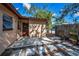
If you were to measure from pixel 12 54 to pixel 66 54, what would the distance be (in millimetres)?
1596

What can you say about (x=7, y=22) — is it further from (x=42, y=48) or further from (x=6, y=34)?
(x=42, y=48)

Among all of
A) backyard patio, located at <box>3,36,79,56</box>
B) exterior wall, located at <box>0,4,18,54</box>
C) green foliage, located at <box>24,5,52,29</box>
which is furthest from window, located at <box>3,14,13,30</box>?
green foliage, located at <box>24,5,52,29</box>

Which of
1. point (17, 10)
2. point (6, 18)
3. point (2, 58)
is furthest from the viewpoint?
point (6, 18)

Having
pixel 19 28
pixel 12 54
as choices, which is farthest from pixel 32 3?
pixel 12 54

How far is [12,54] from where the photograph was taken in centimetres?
504

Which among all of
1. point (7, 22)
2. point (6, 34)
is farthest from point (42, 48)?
point (7, 22)

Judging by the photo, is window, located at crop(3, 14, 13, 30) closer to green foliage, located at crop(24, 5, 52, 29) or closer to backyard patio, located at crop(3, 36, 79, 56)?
backyard patio, located at crop(3, 36, 79, 56)

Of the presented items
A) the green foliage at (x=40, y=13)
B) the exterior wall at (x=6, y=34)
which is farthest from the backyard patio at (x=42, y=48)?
the green foliage at (x=40, y=13)

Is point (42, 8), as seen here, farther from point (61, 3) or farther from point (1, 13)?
point (1, 13)

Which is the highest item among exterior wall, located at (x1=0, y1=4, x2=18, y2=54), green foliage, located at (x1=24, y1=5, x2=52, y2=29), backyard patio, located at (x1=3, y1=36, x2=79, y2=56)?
green foliage, located at (x1=24, y1=5, x2=52, y2=29)

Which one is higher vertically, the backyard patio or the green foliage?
the green foliage

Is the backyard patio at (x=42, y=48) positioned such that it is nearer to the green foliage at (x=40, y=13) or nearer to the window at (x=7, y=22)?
the green foliage at (x=40, y=13)

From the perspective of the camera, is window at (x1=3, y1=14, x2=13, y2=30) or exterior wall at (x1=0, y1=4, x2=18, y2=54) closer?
exterior wall at (x1=0, y1=4, x2=18, y2=54)

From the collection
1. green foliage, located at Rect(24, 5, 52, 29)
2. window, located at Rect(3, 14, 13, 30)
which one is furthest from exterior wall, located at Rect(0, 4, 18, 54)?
green foliage, located at Rect(24, 5, 52, 29)
